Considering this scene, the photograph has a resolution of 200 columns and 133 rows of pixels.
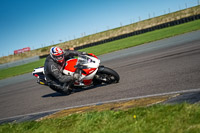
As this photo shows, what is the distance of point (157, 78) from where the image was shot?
7449mm

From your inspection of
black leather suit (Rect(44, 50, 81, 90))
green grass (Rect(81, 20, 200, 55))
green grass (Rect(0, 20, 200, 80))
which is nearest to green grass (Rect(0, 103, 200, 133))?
black leather suit (Rect(44, 50, 81, 90))

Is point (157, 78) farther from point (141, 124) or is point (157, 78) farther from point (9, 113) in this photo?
point (9, 113)

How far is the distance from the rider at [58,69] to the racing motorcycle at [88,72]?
15 cm

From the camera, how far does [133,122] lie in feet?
13.1

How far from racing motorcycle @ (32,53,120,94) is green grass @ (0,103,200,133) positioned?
117 inches

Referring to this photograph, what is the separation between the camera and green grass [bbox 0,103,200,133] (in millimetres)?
3428

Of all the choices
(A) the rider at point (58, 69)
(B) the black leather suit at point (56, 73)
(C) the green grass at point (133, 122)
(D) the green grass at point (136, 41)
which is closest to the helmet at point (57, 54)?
(A) the rider at point (58, 69)

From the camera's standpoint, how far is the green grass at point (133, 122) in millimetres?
3428

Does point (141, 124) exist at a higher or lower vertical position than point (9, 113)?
higher

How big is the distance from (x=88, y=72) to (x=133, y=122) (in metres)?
4.24

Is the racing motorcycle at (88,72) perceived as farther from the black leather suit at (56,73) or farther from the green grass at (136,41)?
the green grass at (136,41)

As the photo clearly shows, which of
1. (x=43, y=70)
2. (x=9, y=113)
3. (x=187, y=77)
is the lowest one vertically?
(x=9, y=113)

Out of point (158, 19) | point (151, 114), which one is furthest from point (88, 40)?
point (151, 114)

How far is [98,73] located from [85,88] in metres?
1.11
